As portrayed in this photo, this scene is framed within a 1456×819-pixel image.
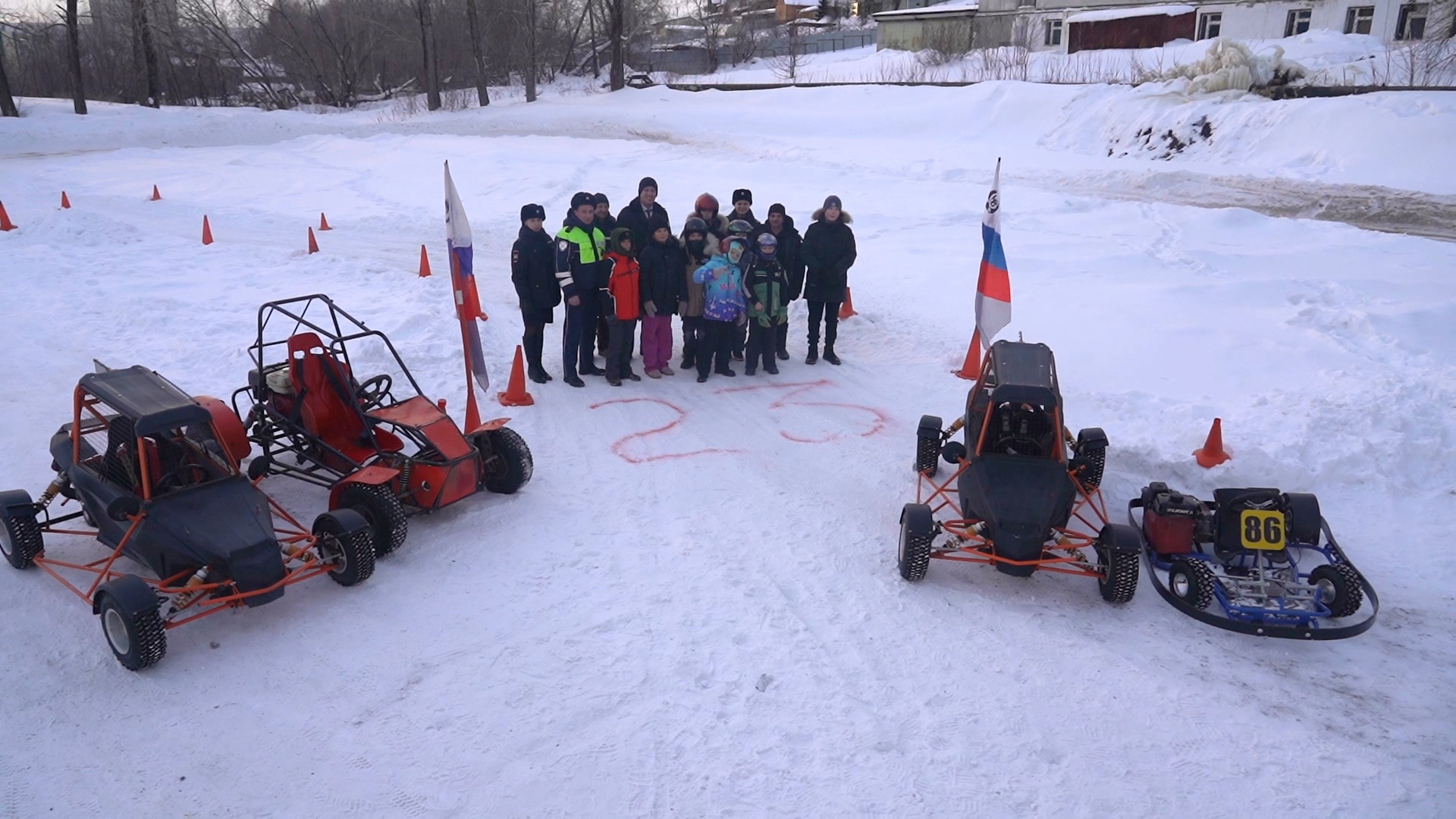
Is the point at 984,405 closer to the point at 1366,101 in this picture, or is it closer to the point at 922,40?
the point at 1366,101

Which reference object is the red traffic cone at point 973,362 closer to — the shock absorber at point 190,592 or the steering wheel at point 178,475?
the steering wheel at point 178,475

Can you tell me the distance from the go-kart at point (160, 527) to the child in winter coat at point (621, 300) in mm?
4020

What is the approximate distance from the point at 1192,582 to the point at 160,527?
650 centimetres

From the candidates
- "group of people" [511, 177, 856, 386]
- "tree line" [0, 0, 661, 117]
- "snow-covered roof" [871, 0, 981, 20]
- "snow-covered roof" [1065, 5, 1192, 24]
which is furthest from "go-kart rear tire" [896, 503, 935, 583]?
"snow-covered roof" [871, 0, 981, 20]

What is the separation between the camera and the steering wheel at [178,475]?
5809 millimetres

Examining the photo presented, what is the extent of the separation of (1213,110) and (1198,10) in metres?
16.7

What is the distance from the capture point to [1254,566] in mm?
5988

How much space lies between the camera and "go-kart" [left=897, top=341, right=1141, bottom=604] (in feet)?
19.1

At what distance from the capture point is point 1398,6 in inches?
1121

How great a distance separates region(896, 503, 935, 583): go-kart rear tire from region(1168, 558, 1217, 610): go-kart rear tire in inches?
61.8

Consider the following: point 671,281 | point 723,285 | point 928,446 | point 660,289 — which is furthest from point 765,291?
point 928,446

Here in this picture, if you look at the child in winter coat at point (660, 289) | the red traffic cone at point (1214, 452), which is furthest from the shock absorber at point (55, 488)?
the red traffic cone at point (1214, 452)

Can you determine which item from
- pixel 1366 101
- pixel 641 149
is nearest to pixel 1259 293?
pixel 1366 101

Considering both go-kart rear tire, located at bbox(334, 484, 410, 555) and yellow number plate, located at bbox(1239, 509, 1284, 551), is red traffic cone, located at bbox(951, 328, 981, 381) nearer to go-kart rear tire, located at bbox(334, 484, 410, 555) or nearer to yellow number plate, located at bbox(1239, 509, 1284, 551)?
yellow number plate, located at bbox(1239, 509, 1284, 551)
